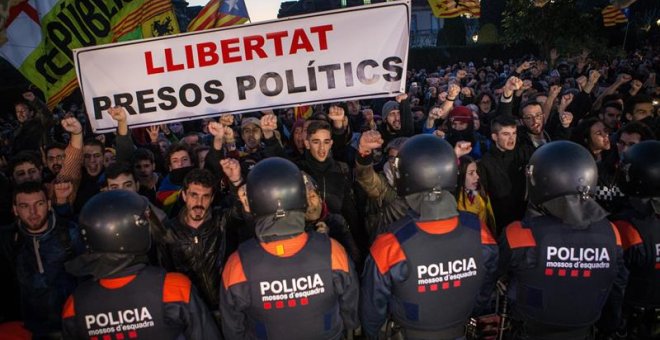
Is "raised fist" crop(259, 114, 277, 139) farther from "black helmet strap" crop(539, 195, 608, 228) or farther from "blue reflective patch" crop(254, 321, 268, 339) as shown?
"black helmet strap" crop(539, 195, 608, 228)

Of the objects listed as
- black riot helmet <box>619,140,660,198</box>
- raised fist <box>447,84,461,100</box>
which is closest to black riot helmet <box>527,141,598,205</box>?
black riot helmet <box>619,140,660,198</box>

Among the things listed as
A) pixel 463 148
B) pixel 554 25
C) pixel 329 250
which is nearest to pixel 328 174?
pixel 463 148

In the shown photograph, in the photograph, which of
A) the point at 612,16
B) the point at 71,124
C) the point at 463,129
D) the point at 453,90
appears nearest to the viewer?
the point at 71,124

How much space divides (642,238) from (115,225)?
3633mm

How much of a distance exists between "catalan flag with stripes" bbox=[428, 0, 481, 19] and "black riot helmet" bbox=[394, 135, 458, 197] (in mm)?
10258

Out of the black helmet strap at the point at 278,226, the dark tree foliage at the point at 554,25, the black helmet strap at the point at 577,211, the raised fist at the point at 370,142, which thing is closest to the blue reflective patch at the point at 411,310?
the black helmet strap at the point at 278,226

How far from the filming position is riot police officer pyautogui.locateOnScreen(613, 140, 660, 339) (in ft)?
10.9

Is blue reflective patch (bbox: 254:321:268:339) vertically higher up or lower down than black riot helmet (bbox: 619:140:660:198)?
lower down

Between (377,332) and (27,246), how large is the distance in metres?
2.82

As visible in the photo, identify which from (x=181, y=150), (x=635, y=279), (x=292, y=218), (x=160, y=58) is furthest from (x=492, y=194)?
(x=160, y=58)

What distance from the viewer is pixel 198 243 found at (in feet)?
12.5

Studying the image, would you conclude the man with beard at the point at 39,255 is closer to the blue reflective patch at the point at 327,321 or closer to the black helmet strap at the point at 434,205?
the blue reflective patch at the point at 327,321

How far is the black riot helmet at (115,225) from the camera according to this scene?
2.80m

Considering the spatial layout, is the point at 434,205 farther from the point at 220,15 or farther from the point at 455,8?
the point at 455,8
